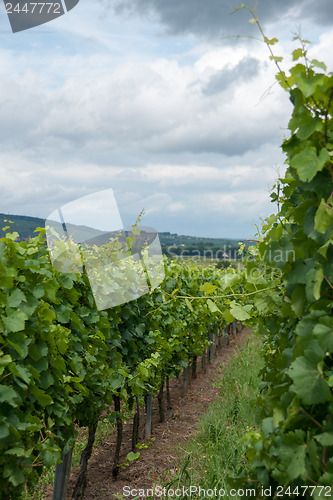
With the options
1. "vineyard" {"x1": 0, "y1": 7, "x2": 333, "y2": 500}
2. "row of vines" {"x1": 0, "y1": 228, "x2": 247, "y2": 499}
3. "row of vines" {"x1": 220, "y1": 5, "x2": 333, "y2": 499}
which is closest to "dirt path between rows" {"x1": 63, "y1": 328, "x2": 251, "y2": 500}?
"row of vines" {"x1": 0, "y1": 228, "x2": 247, "y2": 499}

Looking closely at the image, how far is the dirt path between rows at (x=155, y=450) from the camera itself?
510 centimetres

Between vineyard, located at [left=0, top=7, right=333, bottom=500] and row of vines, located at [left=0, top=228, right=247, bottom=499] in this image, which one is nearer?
vineyard, located at [left=0, top=7, right=333, bottom=500]

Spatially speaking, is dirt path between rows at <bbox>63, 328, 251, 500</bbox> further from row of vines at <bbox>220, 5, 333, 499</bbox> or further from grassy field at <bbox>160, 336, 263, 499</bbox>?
row of vines at <bbox>220, 5, 333, 499</bbox>

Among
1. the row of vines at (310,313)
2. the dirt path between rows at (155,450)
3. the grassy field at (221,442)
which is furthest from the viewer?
the dirt path between rows at (155,450)

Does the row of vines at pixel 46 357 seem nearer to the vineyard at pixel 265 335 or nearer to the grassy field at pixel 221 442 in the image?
the vineyard at pixel 265 335

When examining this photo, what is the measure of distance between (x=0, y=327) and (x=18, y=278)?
37 cm

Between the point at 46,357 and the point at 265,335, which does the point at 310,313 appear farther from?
the point at 46,357

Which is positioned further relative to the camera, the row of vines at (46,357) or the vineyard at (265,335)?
the row of vines at (46,357)

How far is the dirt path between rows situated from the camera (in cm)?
510

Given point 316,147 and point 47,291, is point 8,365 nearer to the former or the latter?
point 47,291

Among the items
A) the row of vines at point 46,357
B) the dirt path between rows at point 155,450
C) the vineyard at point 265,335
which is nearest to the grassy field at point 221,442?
the dirt path between rows at point 155,450

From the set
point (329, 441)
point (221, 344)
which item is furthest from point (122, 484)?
point (221, 344)

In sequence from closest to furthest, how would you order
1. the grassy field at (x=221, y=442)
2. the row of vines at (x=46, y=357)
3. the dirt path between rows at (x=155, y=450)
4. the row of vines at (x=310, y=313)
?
the row of vines at (x=310, y=313)
the row of vines at (x=46, y=357)
the grassy field at (x=221, y=442)
the dirt path between rows at (x=155, y=450)

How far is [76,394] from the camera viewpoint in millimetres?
3824
